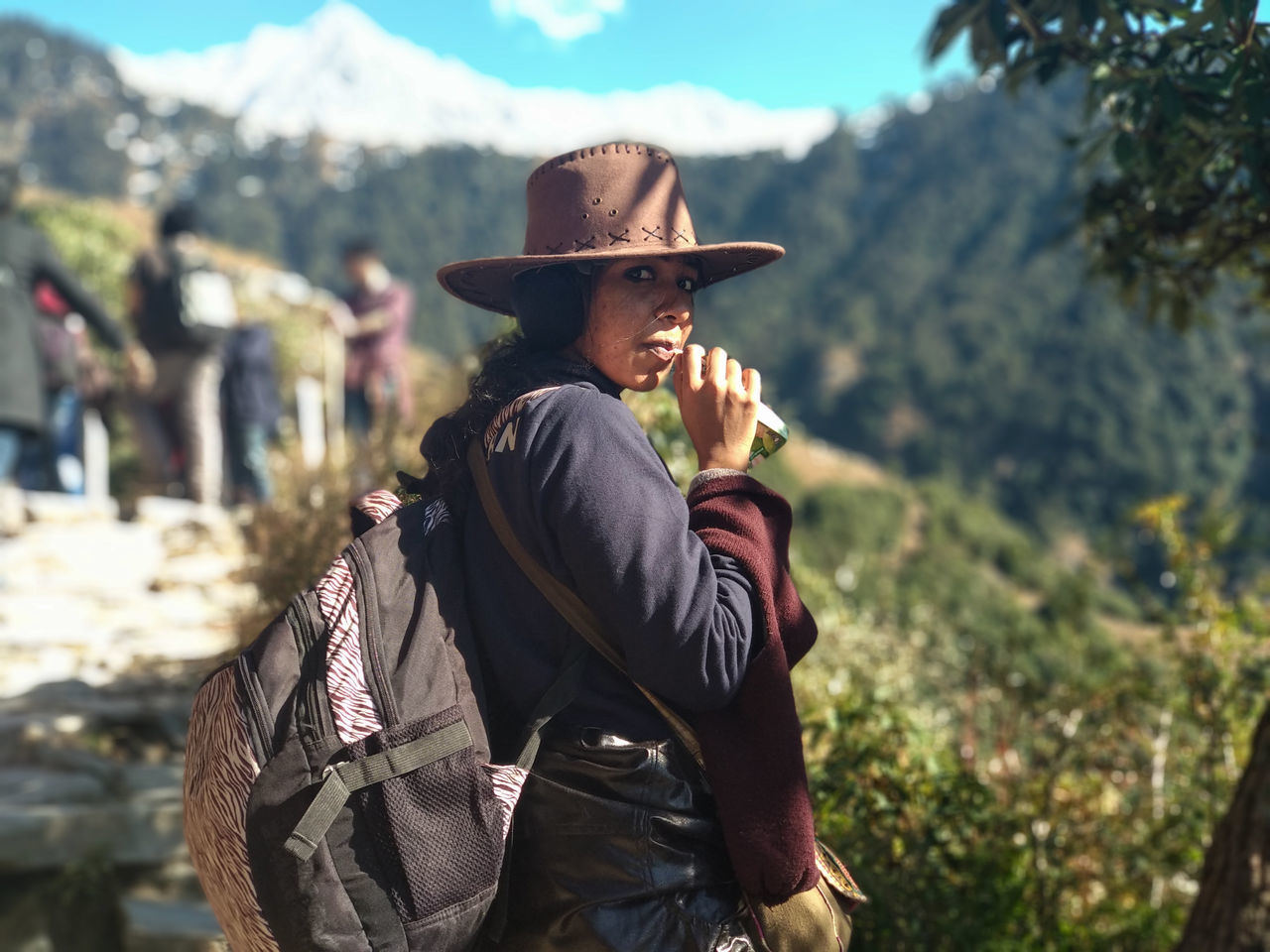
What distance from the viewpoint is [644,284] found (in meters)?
1.73

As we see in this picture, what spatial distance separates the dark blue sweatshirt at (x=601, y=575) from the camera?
1465mm

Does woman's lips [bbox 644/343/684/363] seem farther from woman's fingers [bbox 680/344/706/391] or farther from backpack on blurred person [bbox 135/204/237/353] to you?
backpack on blurred person [bbox 135/204/237/353]

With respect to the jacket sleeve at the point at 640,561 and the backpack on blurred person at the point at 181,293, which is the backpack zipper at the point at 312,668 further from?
the backpack on blurred person at the point at 181,293

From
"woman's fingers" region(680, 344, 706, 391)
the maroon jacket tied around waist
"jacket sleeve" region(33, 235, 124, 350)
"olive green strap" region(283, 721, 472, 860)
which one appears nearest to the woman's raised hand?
"woman's fingers" region(680, 344, 706, 391)

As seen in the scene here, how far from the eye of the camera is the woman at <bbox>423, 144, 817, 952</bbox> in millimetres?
1492

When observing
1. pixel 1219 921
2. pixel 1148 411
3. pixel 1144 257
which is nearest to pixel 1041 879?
pixel 1219 921

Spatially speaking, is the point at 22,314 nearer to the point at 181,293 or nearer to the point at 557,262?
the point at 181,293

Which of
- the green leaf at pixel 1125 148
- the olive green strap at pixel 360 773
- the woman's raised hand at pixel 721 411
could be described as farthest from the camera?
the green leaf at pixel 1125 148

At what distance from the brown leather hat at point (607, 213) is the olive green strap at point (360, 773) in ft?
2.20

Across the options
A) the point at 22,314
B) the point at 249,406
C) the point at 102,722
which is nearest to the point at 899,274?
the point at 249,406

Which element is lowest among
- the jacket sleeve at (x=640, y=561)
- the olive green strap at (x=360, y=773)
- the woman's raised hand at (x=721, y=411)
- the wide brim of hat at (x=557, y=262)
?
the olive green strap at (x=360, y=773)

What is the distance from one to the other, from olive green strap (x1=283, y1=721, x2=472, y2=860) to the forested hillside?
66.8 metres

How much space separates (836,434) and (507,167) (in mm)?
57148

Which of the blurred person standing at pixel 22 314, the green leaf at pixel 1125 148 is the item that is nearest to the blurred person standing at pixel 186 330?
the blurred person standing at pixel 22 314
